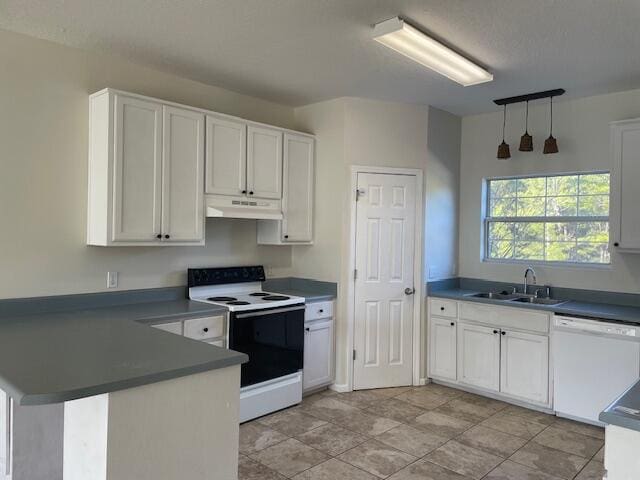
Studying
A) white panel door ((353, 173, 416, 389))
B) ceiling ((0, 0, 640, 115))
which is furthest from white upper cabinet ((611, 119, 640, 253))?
white panel door ((353, 173, 416, 389))

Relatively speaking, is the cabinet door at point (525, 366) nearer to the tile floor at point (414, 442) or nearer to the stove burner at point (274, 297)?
the tile floor at point (414, 442)

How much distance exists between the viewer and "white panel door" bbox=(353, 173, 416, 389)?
14.1ft

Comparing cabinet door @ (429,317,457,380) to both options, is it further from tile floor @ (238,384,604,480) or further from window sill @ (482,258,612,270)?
window sill @ (482,258,612,270)

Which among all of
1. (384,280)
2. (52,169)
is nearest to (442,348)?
(384,280)

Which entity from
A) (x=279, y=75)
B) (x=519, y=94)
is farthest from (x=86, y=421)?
(x=519, y=94)

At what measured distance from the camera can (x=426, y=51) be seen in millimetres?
2967

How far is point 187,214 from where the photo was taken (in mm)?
3455

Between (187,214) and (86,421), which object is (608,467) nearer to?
(86,421)

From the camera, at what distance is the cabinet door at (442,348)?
14.3ft

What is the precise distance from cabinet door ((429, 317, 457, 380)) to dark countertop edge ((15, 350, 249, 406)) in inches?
114

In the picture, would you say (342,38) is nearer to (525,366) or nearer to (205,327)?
(205,327)

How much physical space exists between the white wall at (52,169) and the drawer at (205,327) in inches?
23.3

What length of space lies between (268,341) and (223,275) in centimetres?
71

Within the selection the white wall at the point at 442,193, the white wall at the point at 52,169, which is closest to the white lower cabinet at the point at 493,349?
the white wall at the point at 442,193
